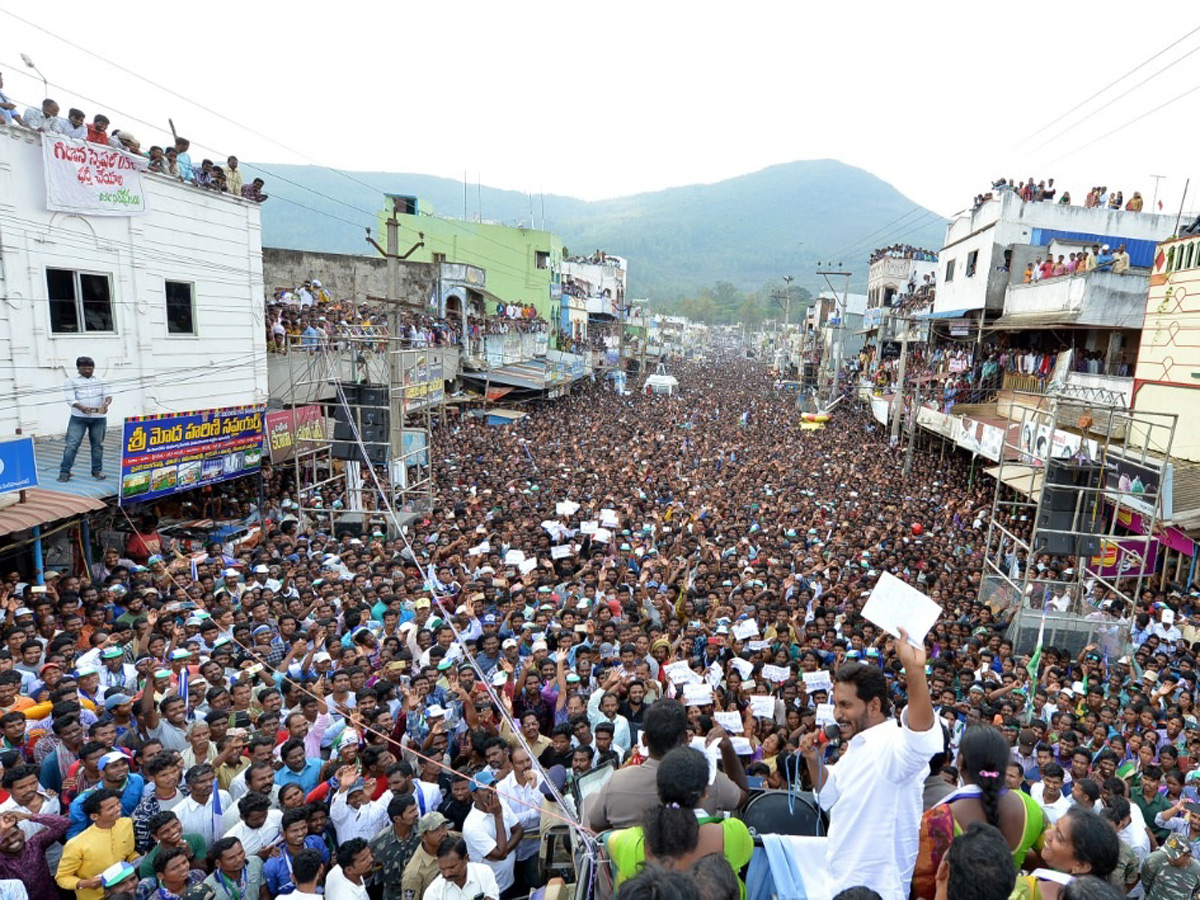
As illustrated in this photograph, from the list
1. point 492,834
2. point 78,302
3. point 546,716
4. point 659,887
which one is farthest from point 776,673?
point 78,302

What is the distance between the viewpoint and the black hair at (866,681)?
3.04 metres

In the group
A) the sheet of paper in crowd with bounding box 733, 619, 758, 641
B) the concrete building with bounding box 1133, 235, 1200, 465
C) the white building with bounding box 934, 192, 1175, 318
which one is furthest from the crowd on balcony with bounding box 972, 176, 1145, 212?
the sheet of paper in crowd with bounding box 733, 619, 758, 641

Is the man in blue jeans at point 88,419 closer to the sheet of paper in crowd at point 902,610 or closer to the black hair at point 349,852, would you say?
the black hair at point 349,852

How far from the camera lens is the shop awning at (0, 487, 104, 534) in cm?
813

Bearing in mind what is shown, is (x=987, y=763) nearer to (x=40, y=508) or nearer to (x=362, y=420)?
(x=40, y=508)

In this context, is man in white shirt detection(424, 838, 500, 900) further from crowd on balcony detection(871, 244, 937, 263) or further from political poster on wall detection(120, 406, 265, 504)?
crowd on balcony detection(871, 244, 937, 263)

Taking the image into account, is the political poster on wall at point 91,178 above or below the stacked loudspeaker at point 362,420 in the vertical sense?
above

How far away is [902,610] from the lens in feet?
9.67

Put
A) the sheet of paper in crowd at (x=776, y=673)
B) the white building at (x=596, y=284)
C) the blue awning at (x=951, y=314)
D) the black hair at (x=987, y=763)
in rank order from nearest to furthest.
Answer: the black hair at (x=987, y=763) < the sheet of paper in crowd at (x=776, y=673) < the blue awning at (x=951, y=314) < the white building at (x=596, y=284)

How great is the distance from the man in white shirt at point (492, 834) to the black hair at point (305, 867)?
0.93 meters

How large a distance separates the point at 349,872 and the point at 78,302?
11167 mm

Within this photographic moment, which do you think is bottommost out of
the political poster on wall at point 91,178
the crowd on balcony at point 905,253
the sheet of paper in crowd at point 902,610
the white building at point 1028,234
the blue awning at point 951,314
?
the sheet of paper in crowd at point 902,610

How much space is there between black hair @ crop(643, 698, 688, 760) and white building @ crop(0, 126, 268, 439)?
10.0 metres

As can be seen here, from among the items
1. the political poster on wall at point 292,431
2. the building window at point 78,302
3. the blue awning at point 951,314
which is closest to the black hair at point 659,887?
the political poster on wall at point 292,431
